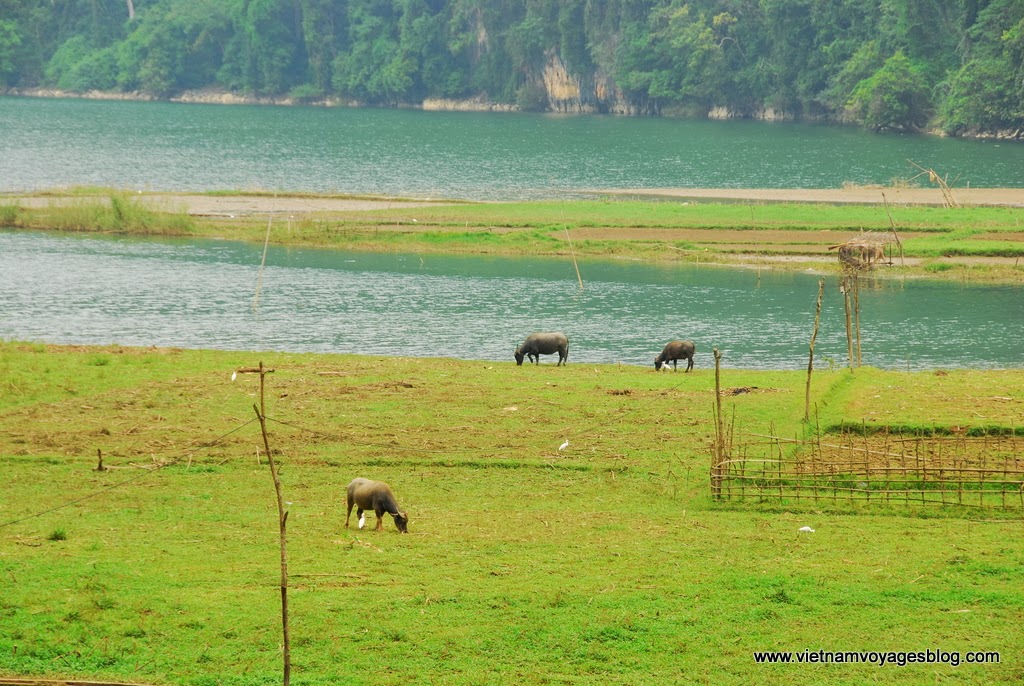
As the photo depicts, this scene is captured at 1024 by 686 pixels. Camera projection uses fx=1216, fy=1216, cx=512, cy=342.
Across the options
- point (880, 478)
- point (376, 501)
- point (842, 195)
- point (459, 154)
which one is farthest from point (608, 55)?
point (376, 501)

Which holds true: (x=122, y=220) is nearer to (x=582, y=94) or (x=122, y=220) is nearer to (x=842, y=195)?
(x=842, y=195)

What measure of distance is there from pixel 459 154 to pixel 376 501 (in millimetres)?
97756

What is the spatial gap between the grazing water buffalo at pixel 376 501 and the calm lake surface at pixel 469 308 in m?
17.8

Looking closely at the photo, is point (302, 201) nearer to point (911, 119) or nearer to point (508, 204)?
point (508, 204)

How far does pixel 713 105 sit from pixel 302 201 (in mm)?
96008

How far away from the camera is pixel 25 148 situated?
114312 mm

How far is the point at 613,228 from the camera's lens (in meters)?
61.3

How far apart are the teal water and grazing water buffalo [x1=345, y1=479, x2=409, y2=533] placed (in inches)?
2392

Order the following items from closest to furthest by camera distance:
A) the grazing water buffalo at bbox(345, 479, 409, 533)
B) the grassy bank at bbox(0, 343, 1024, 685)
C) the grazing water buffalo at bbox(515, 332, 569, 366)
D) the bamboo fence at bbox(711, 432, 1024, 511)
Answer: the grassy bank at bbox(0, 343, 1024, 685) → the grazing water buffalo at bbox(345, 479, 409, 533) → the bamboo fence at bbox(711, 432, 1024, 511) → the grazing water buffalo at bbox(515, 332, 569, 366)

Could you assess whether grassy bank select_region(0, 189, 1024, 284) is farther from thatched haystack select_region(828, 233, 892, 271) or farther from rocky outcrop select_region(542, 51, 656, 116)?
rocky outcrop select_region(542, 51, 656, 116)

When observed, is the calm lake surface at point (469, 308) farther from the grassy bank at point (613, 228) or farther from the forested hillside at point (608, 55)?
the forested hillside at point (608, 55)

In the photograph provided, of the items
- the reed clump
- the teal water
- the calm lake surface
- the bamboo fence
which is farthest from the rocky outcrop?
the bamboo fence

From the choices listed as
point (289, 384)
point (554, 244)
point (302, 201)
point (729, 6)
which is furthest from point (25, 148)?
point (289, 384)

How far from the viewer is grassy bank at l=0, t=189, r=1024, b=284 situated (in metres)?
54.4
